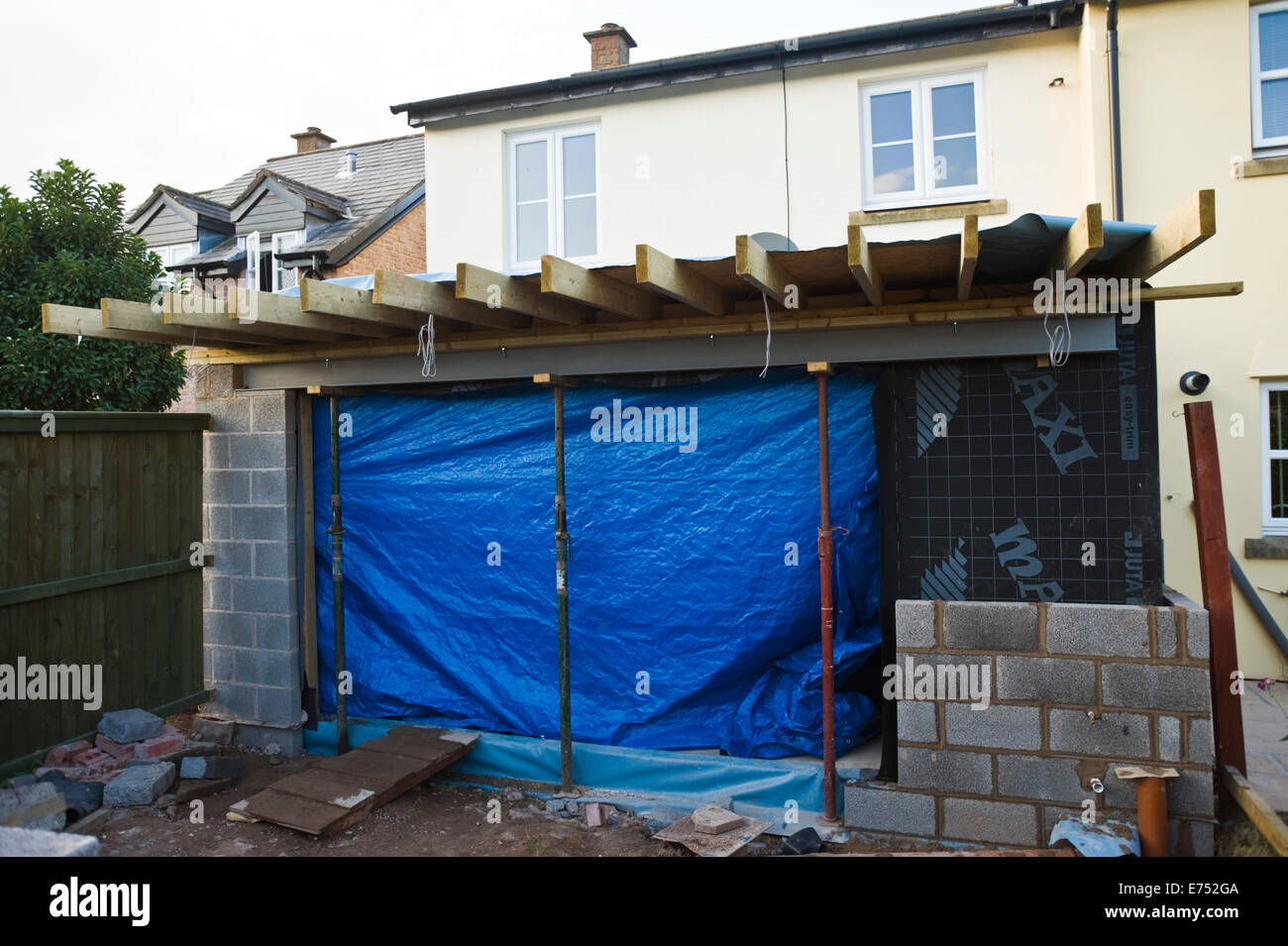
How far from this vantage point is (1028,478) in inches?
168

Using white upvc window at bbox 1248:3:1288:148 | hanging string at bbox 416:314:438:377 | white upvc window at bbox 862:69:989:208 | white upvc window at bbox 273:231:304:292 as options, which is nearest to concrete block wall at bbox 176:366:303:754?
hanging string at bbox 416:314:438:377

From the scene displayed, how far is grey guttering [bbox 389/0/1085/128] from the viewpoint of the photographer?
751cm

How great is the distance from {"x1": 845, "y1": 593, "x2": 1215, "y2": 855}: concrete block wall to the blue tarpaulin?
23.1 inches

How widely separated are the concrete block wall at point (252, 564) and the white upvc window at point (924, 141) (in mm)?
5735

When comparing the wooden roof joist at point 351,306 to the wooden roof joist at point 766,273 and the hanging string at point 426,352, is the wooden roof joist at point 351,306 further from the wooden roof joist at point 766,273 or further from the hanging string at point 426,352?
the wooden roof joist at point 766,273

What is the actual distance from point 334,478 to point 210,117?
13156 mm

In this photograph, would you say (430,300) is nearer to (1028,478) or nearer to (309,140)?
(1028,478)

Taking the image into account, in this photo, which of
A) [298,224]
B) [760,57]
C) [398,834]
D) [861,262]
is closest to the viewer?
[861,262]

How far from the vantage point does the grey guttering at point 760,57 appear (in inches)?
296

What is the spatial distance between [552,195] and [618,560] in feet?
18.0

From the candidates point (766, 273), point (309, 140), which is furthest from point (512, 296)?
point (309, 140)
